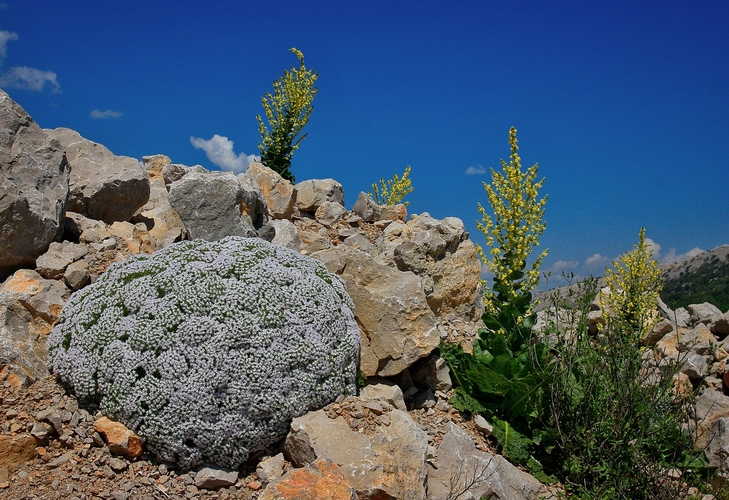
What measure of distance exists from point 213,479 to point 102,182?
5599 millimetres

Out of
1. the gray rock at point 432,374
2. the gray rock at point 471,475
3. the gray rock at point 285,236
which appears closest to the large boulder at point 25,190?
the gray rock at point 285,236

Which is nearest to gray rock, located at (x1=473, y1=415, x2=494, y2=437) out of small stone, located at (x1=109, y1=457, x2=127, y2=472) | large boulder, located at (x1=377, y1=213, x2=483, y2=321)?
large boulder, located at (x1=377, y1=213, x2=483, y2=321)

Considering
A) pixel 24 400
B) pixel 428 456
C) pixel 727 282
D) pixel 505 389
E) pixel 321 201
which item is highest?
pixel 727 282

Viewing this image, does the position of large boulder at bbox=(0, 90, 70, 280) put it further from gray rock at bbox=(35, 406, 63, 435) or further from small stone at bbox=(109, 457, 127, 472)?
small stone at bbox=(109, 457, 127, 472)

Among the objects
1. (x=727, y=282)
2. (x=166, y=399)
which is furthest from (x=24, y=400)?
(x=727, y=282)

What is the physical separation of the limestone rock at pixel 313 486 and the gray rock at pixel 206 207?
14.8 ft

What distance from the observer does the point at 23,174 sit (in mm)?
7871

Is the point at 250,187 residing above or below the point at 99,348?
above

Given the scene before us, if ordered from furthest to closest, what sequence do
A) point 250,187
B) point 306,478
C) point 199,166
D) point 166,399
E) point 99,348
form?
point 199,166
point 250,187
point 99,348
point 166,399
point 306,478

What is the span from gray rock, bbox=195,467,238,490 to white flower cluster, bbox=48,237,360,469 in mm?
130

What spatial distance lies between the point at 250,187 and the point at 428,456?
5.48 metres

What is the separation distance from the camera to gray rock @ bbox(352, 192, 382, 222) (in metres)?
13.7

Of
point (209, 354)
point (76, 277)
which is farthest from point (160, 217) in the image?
point (209, 354)

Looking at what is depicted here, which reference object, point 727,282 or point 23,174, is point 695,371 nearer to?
point 23,174
